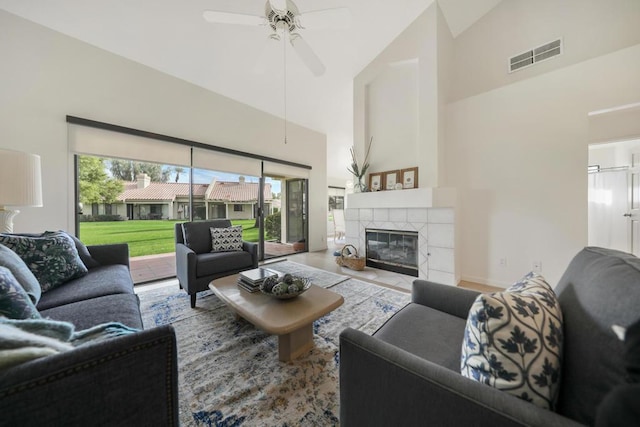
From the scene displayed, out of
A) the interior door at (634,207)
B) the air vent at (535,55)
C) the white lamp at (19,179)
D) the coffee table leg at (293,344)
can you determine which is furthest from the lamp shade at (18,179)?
the interior door at (634,207)

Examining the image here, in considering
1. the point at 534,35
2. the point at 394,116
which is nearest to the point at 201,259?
the point at 394,116

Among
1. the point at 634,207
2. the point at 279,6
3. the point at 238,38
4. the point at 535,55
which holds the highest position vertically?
the point at 238,38

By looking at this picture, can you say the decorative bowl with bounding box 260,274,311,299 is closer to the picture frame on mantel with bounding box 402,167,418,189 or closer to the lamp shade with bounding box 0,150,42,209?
the lamp shade with bounding box 0,150,42,209

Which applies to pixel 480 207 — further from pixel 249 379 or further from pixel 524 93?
pixel 249 379

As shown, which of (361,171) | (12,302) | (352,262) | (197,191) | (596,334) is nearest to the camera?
(596,334)

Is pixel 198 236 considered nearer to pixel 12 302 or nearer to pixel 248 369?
pixel 248 369

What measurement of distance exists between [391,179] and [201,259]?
2884 mm

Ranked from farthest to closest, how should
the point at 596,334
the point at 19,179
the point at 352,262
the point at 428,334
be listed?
the point at 352,262 → the point at 19,179 → the point at 428,334 → the point at 596,334

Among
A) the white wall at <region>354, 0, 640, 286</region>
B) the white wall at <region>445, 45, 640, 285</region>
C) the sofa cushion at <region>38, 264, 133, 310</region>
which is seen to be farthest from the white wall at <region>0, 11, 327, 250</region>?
the white wall at <region>445, 45, 640, 285</region>

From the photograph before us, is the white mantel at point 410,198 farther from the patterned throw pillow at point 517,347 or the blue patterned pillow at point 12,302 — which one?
the blue patterned pillow at point 12,302

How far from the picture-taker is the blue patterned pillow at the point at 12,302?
83 centimetres

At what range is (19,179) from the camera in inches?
67.3

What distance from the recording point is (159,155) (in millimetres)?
3072

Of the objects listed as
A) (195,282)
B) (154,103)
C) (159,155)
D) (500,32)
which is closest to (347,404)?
(195,282)
